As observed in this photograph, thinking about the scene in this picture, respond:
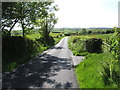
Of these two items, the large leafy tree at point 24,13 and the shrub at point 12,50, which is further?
the large leafy tree at point 24,13

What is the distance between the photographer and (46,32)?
38.8m

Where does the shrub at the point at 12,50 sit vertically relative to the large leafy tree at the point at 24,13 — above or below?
below

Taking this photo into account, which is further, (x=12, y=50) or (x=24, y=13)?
(x=24, y=13)

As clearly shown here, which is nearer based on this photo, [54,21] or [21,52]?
[21,52]

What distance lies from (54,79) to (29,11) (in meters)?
15.1

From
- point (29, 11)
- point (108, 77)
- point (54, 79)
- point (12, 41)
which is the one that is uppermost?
point (29, 11)

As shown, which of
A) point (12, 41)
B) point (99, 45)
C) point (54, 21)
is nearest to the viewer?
point (12, 41)

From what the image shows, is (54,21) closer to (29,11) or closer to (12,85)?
(29,11)

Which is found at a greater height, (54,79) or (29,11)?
(29,11)

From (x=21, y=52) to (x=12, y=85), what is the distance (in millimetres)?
8498

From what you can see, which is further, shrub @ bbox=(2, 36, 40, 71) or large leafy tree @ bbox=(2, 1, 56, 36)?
large leafy tree @ bbox=(2, 1, 56, 36)

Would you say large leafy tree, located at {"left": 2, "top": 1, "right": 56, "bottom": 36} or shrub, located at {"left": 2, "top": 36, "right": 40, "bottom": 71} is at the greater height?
large leafy tree, located at {"left": 2, "top": 1, "right": 56, "bottom": 36}

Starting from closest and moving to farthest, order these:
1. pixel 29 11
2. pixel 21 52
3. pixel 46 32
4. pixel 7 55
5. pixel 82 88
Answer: pixel 82 88 < pixel 7 55 < pixel 21 52 < pixel 29 11 < pixel 46 32

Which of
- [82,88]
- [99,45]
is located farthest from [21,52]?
[82,88]
